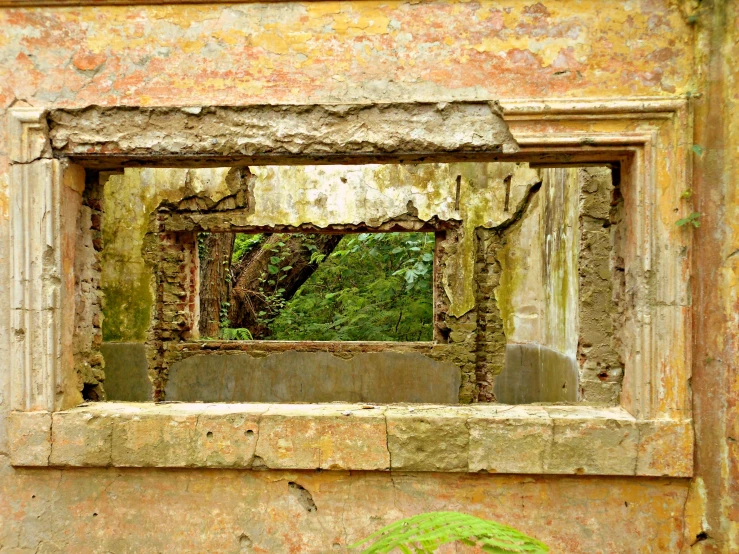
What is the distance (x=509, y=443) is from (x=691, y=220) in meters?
1.27

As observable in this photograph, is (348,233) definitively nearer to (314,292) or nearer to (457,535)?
(314,292)

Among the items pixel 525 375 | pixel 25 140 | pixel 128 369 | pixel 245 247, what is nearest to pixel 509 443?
pixel 25 140

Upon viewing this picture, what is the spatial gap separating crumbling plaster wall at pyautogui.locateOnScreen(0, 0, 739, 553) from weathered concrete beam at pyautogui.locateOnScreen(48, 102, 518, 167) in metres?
0.08

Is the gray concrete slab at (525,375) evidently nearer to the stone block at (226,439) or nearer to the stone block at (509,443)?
the stone block at (509,443)

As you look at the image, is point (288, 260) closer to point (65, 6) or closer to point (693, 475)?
point (65, 6)

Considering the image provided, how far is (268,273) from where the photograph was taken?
9859 mm

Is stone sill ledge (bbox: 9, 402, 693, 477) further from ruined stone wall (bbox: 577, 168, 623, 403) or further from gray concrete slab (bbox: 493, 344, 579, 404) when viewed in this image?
gray concrete slab (bbox: 493, 344, 579, 404)

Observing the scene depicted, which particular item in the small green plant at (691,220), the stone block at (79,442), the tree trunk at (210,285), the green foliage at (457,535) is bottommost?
the stone block at (79,442)

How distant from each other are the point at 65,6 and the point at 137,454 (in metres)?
2.13

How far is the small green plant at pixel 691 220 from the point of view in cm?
253

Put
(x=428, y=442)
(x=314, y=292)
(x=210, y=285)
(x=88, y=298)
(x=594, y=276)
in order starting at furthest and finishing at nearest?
(x=314, y=292) → (x=210, y=285) → (x=594, y=276) → (x=88, y=298) → (x=428, y=442)

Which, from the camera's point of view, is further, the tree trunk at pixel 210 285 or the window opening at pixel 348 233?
the tree trunk at pixel 210 285

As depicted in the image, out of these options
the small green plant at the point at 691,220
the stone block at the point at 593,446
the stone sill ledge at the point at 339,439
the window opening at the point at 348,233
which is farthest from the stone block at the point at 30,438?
the window opening at the point at 348,233

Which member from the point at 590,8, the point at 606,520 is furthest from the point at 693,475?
the point at 590,8
